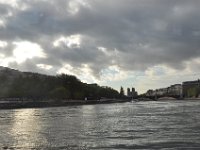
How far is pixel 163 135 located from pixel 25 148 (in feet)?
41.6

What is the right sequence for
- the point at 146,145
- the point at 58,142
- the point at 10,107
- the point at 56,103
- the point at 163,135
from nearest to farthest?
the point at 146,145, the point at 58,142, the point at 163,135, the point at 10,107, the point at 56,103

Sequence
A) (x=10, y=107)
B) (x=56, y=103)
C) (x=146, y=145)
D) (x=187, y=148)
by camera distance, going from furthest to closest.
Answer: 1. (x=56, y=103)
2. (x=10, y=107)
3. (x=146, y=145)
4. (x=187, y=148)

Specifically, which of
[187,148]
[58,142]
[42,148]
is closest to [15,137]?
[58,142]

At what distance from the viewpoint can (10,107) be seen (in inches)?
6531

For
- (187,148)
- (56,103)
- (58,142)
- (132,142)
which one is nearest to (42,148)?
(58,142)

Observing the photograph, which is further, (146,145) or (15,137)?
(15,137)

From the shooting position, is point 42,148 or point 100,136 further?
point 100,136

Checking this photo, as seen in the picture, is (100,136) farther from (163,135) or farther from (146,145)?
(146,145)

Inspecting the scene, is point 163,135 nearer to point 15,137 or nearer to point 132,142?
point 132,142

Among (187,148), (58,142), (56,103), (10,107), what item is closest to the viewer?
(187,148)

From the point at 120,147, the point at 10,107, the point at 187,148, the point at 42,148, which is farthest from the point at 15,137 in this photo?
the point at 10,107

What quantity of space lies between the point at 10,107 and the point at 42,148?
136m

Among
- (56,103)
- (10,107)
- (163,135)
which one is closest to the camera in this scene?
(163,135)

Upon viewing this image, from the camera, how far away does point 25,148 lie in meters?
32.8
